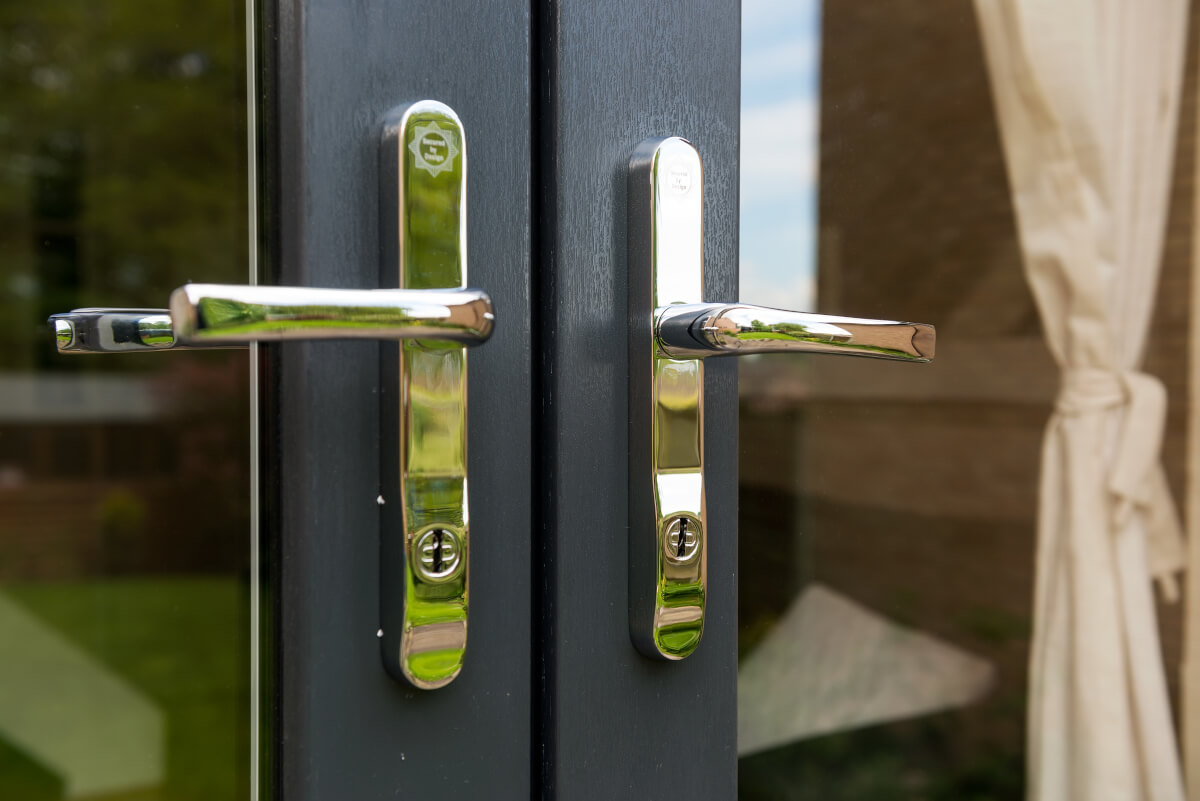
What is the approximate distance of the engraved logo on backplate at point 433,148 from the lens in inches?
12.9

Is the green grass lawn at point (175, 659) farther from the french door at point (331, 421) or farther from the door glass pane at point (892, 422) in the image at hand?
the door glass pane at point (892, 422)

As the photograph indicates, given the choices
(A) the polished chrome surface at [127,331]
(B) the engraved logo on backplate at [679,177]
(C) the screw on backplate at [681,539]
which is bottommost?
(C) the screw on backplate at [681,539]

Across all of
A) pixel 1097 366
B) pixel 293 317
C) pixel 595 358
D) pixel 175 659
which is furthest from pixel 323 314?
pixel 1097 366

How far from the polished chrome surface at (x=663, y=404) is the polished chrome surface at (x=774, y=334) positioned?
0.01 meters

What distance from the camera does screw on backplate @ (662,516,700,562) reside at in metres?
0.37

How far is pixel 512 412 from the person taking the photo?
358 mm

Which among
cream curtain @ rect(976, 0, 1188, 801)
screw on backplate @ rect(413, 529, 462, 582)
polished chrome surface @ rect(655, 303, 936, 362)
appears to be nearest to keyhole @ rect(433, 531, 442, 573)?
screw on backplate @ rect(413, 529, 462, 582)

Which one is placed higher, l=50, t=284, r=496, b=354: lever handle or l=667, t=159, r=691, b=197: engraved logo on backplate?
l=667, t=159, r=691, b=197: engraved logo on backplate

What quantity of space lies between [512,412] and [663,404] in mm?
63

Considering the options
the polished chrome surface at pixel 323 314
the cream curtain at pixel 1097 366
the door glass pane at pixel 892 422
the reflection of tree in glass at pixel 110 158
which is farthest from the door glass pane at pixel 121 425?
the cream curtain at pixel 1097 366

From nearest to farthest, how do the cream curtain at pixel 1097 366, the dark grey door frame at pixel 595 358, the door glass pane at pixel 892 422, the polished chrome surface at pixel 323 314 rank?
1. the polished chrome surface at pixel 323 314
2. the dark grey door frame at pixel 595 358
3. the door glass pane at pixel 892 422
4. the cream curtain at pixel 1097 366

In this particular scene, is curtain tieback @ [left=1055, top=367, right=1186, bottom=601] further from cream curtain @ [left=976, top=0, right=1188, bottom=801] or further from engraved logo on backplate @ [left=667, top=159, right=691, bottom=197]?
engraved logo on backplate @ [left=667, top=159, right=691, bottom=197]

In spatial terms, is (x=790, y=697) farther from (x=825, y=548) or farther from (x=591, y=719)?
(x=591, y=719)

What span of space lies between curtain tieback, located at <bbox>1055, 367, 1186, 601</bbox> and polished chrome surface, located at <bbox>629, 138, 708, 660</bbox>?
1.81ft
